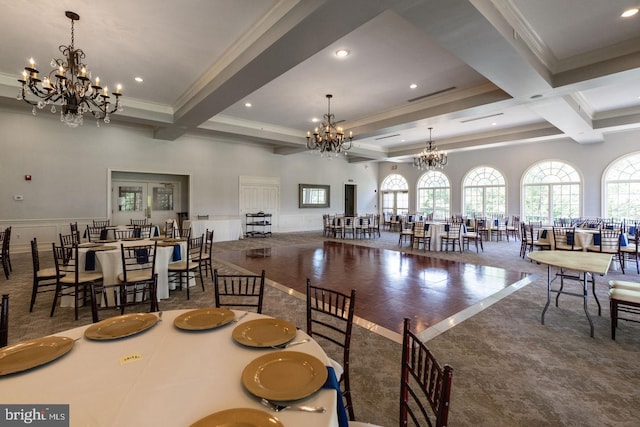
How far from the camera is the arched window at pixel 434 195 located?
1354 centimetres

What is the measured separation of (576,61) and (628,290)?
147 inches

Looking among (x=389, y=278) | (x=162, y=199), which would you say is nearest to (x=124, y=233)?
(x=162, y=199)

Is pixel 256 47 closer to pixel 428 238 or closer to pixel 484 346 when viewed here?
pixel 484 346

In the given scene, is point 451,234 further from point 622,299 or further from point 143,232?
point 143,232

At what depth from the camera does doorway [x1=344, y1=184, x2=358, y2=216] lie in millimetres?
15562

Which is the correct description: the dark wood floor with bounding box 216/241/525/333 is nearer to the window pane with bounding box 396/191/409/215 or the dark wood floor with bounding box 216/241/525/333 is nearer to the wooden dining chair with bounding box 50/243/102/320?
the wooden dining chair with bounding box 50/243/102/320

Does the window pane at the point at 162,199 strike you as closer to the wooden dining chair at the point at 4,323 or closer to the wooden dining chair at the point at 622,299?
the wooden dining chair at the point at 4,323

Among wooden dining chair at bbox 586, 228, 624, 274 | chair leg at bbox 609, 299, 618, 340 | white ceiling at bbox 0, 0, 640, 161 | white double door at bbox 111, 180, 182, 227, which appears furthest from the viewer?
white double door at bbox 111, 180, 182, 227

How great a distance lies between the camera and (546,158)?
10492mm

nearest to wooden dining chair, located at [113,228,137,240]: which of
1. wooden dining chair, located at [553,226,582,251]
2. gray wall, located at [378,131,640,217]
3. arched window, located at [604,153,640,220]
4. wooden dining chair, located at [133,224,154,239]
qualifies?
wooden dining chair, located at [133,224,154,239]

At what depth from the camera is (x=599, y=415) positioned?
1.99 meters

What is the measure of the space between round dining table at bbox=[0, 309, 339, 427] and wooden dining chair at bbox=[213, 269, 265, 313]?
18.2 inches

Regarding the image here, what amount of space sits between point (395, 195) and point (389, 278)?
35.9ft

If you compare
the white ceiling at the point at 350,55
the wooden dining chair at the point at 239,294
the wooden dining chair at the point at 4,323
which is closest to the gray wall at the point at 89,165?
the white ceiling at the point at 350,55
